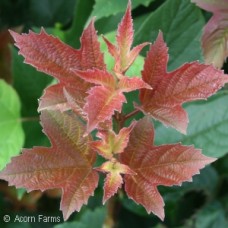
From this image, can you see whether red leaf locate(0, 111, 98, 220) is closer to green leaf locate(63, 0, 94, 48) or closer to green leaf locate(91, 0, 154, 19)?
green leaf locate(91, 0, 154, 19)

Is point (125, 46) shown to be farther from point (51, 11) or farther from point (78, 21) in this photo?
point (51, 11)

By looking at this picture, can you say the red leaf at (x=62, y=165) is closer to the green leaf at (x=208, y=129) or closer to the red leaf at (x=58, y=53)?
the red leaf at (x=58, y=53)

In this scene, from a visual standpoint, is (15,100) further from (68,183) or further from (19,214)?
(68,183)

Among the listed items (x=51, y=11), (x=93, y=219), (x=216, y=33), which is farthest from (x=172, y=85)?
(x=51, y=11)

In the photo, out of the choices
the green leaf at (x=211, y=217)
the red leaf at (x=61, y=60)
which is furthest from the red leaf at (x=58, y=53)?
the green leaf at (x=211, y=217)

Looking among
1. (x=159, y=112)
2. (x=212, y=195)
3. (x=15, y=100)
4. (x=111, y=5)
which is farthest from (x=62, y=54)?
(x=212, y=195)
